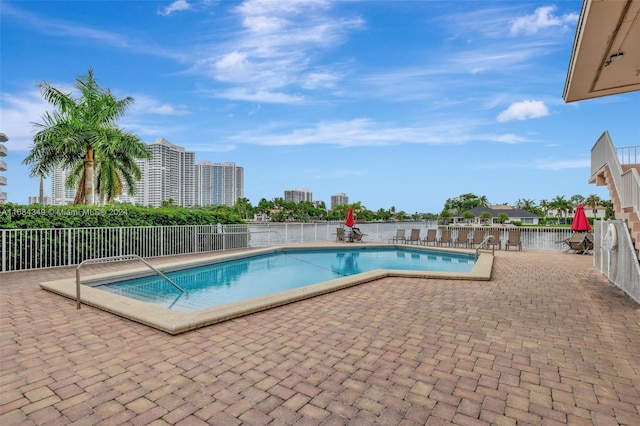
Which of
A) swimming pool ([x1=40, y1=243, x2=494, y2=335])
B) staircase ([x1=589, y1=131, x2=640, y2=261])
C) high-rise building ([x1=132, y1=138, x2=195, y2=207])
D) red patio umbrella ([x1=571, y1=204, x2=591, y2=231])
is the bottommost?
swimming pool ([x1=40, y1=243, x2=494, y2=335])

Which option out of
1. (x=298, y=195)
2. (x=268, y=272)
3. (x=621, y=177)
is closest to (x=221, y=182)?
(x=298, y=195)

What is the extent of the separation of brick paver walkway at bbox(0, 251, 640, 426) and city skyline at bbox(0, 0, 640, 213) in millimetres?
6935

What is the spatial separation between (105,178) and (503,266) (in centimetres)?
1681

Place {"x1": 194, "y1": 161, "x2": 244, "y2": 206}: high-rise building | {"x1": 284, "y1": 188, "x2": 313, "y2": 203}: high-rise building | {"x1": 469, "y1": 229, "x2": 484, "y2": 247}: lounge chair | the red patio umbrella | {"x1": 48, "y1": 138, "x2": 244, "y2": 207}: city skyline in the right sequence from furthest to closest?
{"x1": 284, "y1": 188, "x2": 313, "y2": 203}: high-rise building → {"x1": 194, "y1": 161, "x2": 244, "y2": 206}: high-rise building → {"x1": 48, "y1": 138, "x2": 244, "y2": 207}: city skyline → {"x1": 469, "y1": 229, "x2": 484, "y2": 247}: lounge chair → the red patio umbrella

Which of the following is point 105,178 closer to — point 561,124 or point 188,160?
point 561,124

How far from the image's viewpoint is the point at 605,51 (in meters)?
6.43

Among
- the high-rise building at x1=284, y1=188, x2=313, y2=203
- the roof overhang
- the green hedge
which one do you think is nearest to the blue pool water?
the green hedge

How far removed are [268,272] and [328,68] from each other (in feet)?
37.2

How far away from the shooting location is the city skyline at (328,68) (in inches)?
420

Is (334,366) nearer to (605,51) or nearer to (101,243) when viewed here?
(605,51)

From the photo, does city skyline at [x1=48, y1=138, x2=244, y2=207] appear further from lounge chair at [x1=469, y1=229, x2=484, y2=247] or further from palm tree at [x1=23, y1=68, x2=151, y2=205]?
lounge chair at [x1=469, y1=229, x2=484, y2=247]

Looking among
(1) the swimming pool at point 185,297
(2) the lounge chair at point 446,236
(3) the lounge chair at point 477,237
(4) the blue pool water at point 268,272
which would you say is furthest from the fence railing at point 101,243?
(3) the lounge chair at point 477,237

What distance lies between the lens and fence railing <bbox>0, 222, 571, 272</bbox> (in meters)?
7.96

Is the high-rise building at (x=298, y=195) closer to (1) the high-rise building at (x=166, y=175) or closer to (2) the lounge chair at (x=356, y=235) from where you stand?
(1) the high-rise building at (x=166, y=175)
